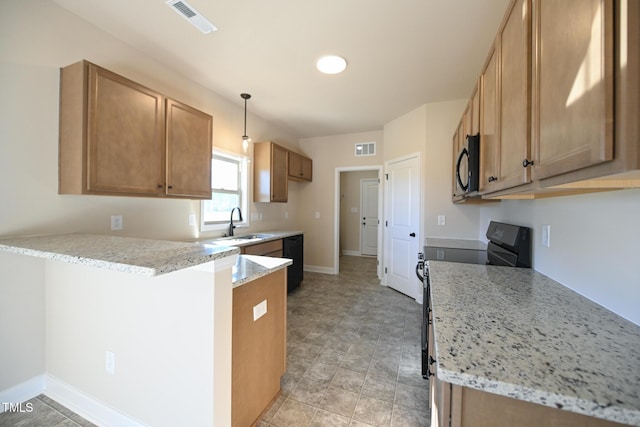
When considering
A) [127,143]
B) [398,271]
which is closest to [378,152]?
[398,271]

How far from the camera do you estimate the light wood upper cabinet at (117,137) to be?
5.42 ft

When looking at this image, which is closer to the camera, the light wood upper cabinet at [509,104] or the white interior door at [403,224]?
the light wood upper cabinet at [509,104]

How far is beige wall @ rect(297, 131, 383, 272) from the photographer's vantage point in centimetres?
494

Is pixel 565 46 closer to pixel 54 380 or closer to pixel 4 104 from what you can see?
pixel 4 104

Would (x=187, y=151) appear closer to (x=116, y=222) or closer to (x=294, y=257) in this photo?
(x=116, y=222)

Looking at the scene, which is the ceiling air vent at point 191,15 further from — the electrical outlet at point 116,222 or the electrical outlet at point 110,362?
the electrical outlet at point 110,362

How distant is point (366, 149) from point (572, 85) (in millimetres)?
4190

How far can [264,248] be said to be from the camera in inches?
130

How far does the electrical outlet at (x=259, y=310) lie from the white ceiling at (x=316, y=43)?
207 centimetres

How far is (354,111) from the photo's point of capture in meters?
3.75

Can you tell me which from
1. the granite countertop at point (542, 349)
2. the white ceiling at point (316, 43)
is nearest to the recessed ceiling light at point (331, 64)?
the white ceiling at point (316, 43)

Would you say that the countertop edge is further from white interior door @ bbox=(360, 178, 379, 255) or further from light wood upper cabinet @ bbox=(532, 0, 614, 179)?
white interior door @ bbox=(360, 178, 379, 255)

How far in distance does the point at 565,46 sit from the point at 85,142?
247cm

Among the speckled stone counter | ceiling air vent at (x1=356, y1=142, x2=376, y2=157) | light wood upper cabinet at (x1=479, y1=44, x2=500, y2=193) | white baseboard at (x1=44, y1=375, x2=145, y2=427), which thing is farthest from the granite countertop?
ceiling air vent at (x1=356, y1=142, x2=376, y2=157)
